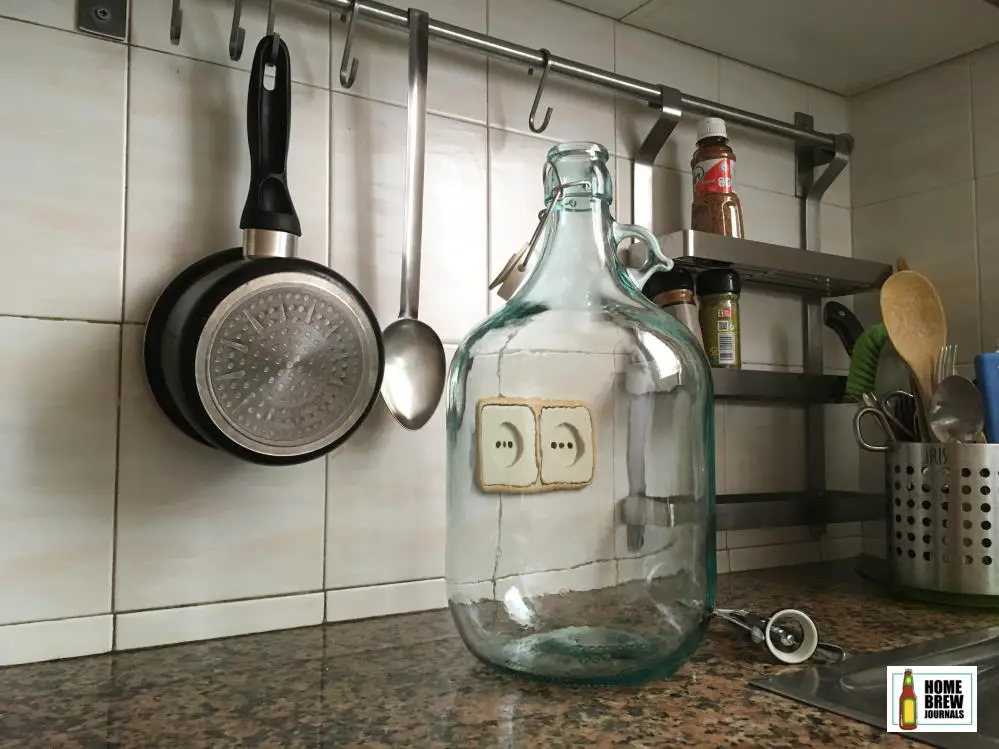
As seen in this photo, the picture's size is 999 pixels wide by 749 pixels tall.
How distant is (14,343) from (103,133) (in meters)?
0.20

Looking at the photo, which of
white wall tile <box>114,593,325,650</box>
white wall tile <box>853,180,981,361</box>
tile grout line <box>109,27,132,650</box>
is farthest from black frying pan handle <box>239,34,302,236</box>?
white wall tile <box>853,180,981,361</box>

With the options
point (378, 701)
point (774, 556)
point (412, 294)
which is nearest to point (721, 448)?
point (774, 556)

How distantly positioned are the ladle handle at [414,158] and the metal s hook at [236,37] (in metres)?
0.16

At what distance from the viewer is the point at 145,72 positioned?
0.77 metres

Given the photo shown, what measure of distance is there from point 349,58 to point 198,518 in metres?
0.48

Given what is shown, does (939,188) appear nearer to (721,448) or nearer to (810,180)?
(810,180)

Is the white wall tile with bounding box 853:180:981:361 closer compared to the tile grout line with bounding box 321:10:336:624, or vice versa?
the tile grout line with bounding box 321:10:336:624

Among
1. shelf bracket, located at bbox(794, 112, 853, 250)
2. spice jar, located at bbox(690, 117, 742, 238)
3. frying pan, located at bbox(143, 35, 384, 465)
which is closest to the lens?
frying pan, located at bbox(143, 35, 384, 465)

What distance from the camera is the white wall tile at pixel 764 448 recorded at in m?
1.17

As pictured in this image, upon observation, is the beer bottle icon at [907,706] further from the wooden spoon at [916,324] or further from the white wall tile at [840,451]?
the white wall tile at [840,451]

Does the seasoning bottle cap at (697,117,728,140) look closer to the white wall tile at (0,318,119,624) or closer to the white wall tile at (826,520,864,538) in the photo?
the white wall tile at (826,520,864,538)

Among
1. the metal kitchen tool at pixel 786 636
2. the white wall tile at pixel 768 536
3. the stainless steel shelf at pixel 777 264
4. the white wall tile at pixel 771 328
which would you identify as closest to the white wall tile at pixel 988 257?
the stainless steel shelf at pixel 777 264

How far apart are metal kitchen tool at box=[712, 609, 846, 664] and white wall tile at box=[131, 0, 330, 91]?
654 millimetres

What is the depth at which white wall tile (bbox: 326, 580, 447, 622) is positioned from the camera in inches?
33.4
